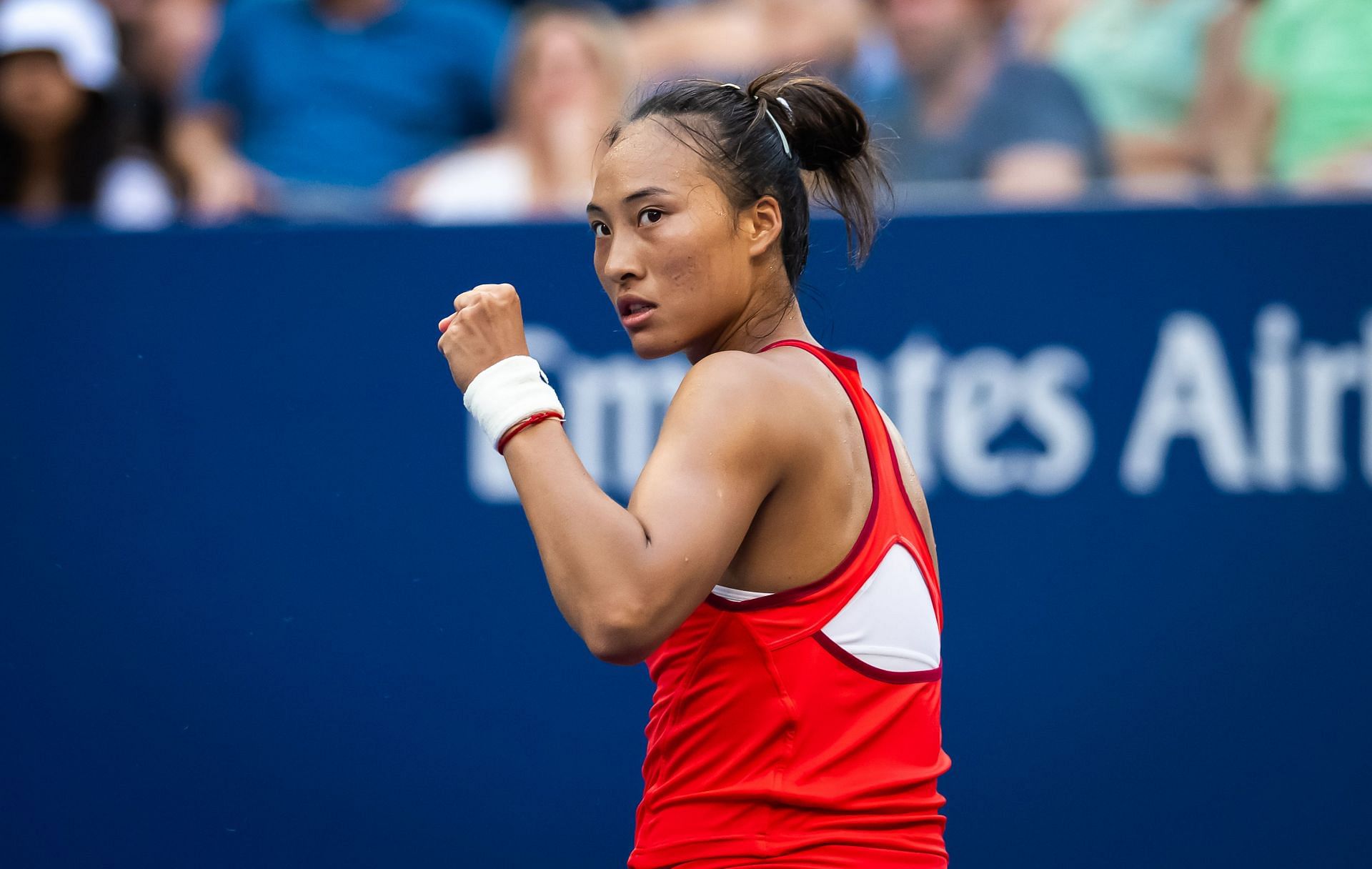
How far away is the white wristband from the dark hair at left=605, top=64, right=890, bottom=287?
1.20 feet

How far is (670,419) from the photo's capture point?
1845 millimetres

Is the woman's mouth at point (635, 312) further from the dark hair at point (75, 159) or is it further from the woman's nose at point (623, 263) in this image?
the dark hair at point (75, 159)

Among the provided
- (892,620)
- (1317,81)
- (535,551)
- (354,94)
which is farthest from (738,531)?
(354,94)

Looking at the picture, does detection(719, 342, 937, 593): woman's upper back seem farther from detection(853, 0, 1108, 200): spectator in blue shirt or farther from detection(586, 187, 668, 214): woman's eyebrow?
detection(853, 0, 1108, 200): spectator in blue shirt

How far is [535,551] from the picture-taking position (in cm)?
376

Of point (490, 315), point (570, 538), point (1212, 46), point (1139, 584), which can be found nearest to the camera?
point (570, 538)

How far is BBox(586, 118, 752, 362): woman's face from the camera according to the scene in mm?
1981

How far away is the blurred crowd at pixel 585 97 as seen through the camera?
14.3 feet

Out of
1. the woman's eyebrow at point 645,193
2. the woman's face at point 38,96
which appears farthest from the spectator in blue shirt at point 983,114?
the woman's face at point 38,96

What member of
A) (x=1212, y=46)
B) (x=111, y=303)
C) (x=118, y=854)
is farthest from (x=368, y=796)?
(x=1212, y=46)

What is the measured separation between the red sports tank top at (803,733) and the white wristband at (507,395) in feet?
1.04

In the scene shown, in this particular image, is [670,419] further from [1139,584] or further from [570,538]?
[1139,584]

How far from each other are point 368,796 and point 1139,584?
196 centimetres

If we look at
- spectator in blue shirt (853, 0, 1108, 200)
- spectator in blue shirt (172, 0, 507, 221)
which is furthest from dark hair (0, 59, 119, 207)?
spectator in blue shirt (853, 0, 1108, 200)
